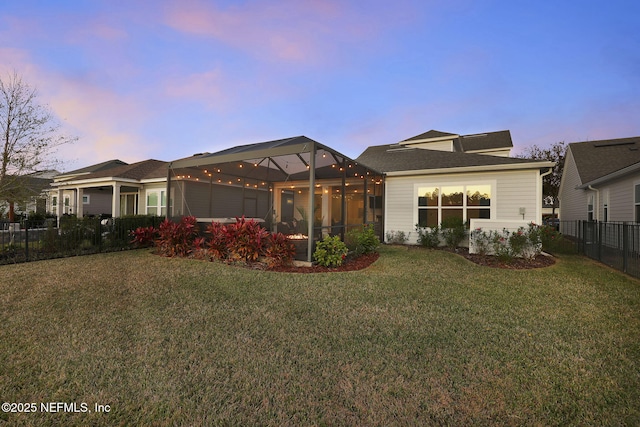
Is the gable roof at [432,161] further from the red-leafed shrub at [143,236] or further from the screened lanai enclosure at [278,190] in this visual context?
the red-leafed shrub at [143,236]

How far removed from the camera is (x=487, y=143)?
18.8 metres

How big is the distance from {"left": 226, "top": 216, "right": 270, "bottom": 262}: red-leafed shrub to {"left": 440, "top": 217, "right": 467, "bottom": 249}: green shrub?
20.6ft

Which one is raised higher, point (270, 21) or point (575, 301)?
point (270, 21)

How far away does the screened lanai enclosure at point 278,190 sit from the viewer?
8156 mm

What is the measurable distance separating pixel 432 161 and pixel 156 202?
46.6 feet

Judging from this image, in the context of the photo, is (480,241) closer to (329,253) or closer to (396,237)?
(396,237)

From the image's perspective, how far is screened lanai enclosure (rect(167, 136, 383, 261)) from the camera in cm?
816

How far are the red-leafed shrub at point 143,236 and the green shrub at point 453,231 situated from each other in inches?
395

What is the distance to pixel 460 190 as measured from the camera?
9.62 metres

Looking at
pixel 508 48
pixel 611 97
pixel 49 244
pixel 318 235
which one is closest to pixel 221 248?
pixel 318 235

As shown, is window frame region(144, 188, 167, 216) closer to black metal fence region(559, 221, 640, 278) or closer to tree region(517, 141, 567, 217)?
black metal fence region(559, 221, 640, 278)

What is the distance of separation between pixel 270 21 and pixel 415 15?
4.79m

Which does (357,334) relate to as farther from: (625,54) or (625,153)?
(625,54)

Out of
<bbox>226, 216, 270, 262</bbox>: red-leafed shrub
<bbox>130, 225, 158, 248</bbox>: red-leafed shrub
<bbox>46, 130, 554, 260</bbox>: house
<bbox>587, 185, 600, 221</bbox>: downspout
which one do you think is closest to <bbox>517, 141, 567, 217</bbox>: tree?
<bbox>587, 185, 600, 221</bbox>: downspout
